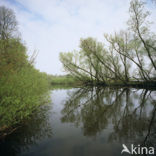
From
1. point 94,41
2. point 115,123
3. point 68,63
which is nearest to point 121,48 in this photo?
point 94,41

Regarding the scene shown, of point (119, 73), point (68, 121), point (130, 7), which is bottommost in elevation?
point (68, 121)

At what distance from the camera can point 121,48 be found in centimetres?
2122

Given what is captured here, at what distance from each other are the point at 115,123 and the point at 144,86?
61.6 ft

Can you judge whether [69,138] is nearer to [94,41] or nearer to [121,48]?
[121,48]

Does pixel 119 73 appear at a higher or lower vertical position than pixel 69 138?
higher

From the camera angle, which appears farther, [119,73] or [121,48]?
[119,73]

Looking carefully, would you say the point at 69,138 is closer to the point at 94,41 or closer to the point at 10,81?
the point at 10,81

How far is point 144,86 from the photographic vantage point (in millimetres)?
20531

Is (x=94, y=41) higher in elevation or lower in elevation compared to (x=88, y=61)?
higher

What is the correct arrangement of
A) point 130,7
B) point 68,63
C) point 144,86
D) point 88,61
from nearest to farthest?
point 130,7
point 144,86
point 88,61
point 68,63

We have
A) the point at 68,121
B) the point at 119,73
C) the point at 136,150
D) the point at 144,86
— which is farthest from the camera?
the point at 119,73

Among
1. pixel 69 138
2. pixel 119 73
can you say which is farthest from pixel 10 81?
pixel 119 73

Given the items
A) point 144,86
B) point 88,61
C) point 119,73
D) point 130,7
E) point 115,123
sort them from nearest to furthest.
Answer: point 115,123 → point 130,7 → point 144,86 → point 119,73 → point 88,61

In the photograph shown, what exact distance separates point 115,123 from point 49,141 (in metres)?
3.83
